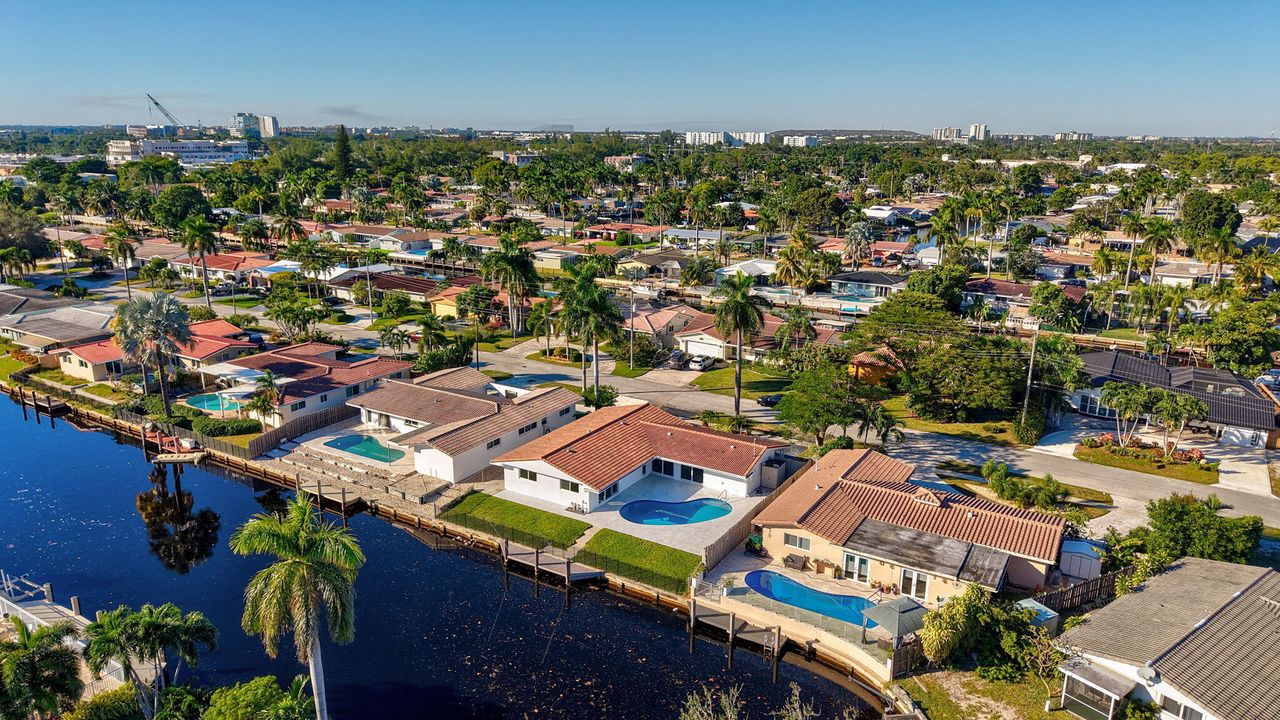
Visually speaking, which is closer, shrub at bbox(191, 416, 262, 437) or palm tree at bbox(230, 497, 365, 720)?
palm tree at bbox(230, 497, 365, 720)

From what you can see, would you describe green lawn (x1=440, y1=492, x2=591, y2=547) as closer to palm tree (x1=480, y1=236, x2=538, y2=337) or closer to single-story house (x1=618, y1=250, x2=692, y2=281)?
palm tree (x1=480, y1=236, x2=538, y2=337)

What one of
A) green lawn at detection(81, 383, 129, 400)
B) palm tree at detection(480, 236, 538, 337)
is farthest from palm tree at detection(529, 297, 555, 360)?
green lawn at detection(81, 383, 129, 400)

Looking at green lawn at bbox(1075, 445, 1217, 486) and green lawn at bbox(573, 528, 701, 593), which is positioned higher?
green lawn at bbox(1075, 445, 1217, 486)

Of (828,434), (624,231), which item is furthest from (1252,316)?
(624,231)

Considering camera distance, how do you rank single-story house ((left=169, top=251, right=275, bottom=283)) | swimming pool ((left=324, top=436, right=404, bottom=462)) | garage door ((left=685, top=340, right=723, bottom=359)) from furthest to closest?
single-story house ((left=169, top=251, right=275, bottom=283)) < garage door ((left=685, top=340, right=723, bottom=359)) < swimming pool ((left=324, top=436, right=404, bottom=462))

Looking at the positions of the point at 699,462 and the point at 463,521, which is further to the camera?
the point at 699,462

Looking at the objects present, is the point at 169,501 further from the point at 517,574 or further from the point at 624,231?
the point at 624,231
